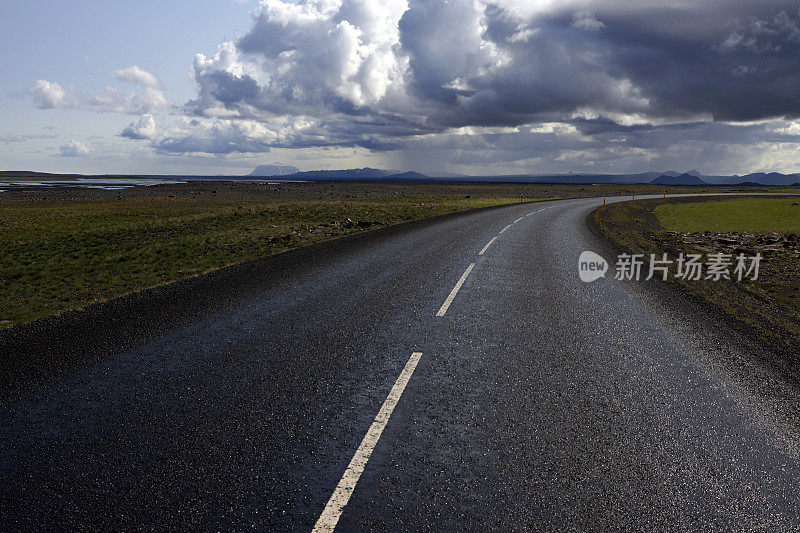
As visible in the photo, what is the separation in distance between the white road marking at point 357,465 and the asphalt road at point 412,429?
0.06ft

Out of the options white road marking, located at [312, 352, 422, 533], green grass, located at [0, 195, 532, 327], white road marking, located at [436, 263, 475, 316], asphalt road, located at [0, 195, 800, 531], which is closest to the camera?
white road marking, located at [312, 352, 422, 533]

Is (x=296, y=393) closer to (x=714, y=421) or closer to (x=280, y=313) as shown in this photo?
(x=280, y=313)

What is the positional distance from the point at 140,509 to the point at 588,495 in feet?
9.83

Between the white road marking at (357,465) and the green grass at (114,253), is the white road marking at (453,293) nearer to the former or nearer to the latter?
the white road marking at (357,465)

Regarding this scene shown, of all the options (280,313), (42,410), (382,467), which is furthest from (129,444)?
(280,313)

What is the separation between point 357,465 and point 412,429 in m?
0.72

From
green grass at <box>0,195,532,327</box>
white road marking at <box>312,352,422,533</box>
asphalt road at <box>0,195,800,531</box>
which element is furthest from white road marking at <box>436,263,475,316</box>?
green grass at <box>0,195,532,327</box>

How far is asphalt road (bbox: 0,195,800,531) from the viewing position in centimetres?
325

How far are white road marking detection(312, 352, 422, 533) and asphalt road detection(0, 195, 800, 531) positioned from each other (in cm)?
2

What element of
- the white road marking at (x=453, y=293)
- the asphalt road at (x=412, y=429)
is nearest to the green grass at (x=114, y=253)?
the asphalt road at (x=412, y=429)

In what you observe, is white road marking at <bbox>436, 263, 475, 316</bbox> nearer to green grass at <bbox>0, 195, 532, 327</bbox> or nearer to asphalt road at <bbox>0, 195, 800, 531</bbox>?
asphalt road at <bbox>0, 195, 800, 531</bbox>

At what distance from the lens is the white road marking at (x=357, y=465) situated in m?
3.12

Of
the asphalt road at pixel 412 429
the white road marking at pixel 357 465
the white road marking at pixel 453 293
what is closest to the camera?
the white road marking at pixel 357 465

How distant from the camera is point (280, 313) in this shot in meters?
8.02
